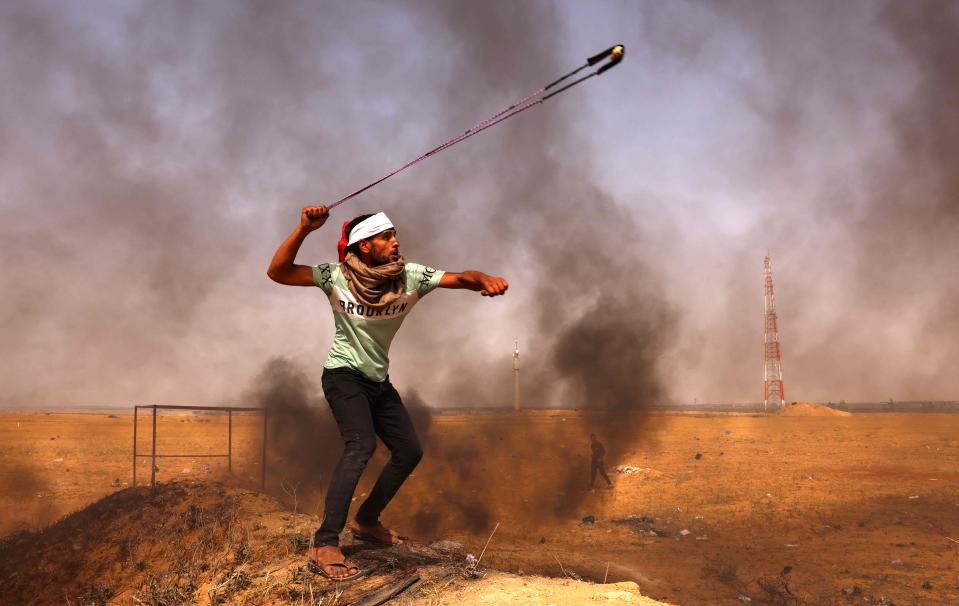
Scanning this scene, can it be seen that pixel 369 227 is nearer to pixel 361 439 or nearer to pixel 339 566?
pixel 361 439

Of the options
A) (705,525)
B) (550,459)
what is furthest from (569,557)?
(550,459)

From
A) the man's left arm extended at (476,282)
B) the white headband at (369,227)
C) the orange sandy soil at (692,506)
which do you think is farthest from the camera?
the orange sandy soil at (692,506)

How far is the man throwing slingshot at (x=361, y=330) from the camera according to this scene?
412 centimetres

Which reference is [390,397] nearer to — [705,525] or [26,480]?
[705,525]

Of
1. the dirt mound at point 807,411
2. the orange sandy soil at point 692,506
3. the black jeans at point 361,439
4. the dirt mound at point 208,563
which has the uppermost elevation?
the black jeans at point 361,439

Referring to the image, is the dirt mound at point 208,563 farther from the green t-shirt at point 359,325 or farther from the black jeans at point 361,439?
the green t-shirt at point 359,325

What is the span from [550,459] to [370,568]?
18414 millimetres

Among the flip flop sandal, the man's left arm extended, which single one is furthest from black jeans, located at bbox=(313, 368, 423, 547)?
the man's left arm extended

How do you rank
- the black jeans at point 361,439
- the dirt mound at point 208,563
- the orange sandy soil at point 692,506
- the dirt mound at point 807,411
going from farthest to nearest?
the dirt mound at point 807,411 < the orange sandy soil at point 692,506 < the black jeans at point 361,439 < the dirt mound at point 208,563

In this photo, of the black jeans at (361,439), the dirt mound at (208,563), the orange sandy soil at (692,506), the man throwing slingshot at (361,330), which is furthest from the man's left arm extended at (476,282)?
the orange sandy soil at (692,506)

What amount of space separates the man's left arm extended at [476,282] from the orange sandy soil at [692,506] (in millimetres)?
3535

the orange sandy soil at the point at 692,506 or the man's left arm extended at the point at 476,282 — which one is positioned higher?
the man's left arm extended at the point at 476,282

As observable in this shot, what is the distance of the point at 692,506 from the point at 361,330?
12256 millimetres

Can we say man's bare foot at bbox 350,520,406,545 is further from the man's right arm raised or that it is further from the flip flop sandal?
the man's right arm raised
